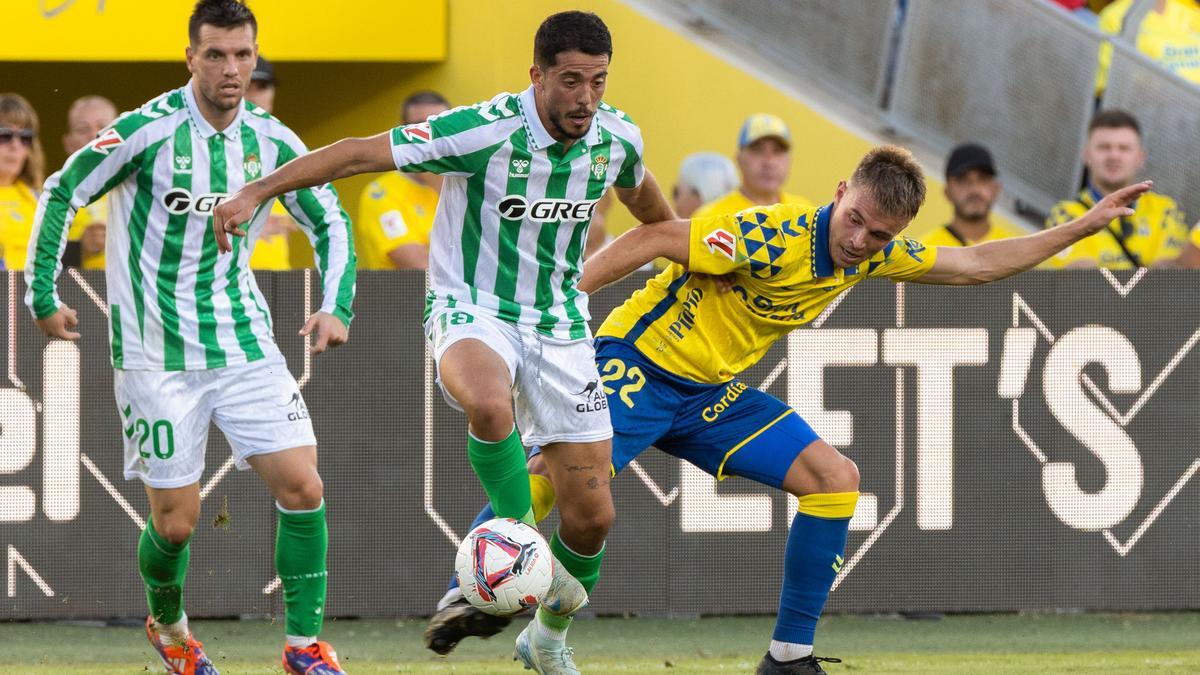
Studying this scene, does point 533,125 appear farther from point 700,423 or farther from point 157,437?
point 157,437

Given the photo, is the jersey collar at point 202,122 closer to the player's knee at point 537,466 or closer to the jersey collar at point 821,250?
the player's knee at point 537,466

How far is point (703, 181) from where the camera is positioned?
9.83 metres

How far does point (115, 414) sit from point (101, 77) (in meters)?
5.50

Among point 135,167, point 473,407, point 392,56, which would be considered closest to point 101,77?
point 392,56

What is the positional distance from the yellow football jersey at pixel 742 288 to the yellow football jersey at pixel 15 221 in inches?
121

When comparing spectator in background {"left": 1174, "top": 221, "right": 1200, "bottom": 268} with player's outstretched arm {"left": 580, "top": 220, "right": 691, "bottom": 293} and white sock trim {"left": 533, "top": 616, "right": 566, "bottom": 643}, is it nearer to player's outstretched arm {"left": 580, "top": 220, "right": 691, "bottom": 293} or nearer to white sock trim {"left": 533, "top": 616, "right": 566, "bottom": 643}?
player's outstretched arm {"left": 580, "top": 220, "right": 691, "bottom": 293}

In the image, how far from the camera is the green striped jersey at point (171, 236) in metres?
6.14

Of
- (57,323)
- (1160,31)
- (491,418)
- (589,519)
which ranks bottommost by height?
(589,519)

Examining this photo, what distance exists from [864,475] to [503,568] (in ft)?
8.98

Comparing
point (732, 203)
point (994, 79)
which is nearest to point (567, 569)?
point (732, 203)

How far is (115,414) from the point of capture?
25.6 ft

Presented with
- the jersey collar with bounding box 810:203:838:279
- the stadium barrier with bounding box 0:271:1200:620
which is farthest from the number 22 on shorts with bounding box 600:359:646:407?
the stadium barrier with bounding box 0:271:1200:620

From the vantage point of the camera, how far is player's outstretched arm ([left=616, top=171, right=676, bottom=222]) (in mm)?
6363

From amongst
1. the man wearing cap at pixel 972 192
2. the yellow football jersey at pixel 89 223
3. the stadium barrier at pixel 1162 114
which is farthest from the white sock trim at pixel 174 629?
the stadium barrier at pixel 1162 114
